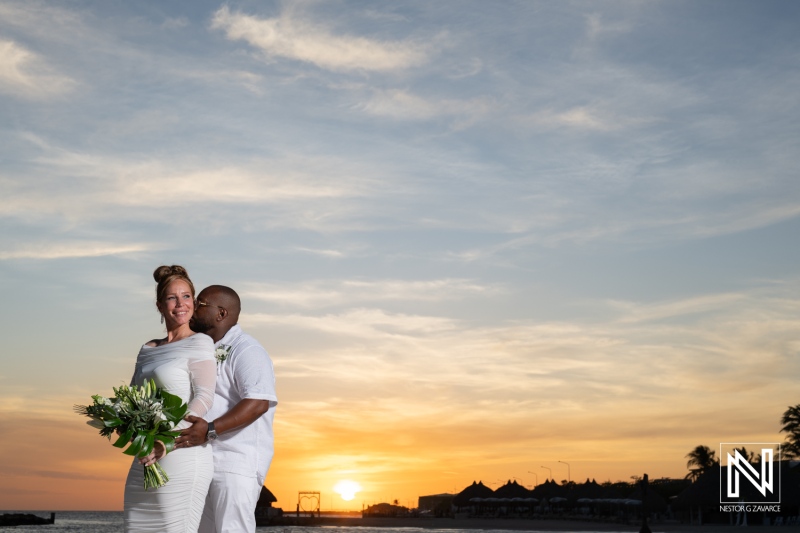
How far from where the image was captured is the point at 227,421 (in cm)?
466

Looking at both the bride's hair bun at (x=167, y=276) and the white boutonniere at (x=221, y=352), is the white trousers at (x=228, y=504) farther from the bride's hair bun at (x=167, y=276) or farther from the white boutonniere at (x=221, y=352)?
the bride's hair bun at (x=167, y=276)

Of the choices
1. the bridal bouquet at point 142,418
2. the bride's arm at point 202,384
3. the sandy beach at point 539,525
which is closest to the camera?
the bridal bouquet at point 142,418

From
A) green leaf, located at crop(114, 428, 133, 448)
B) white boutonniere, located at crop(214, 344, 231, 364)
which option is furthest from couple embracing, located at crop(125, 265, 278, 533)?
green leaf, located at crop(114, 428, 133, 448)

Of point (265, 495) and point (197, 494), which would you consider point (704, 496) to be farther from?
point (197, 494)

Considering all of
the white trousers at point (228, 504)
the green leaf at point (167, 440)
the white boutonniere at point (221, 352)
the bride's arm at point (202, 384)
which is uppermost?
the white boutonniere at point (221, 352)

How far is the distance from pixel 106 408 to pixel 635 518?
9950 cm

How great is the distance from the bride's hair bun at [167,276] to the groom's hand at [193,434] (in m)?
0.61

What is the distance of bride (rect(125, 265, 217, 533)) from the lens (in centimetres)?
437

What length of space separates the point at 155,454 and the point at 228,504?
2.28 ft

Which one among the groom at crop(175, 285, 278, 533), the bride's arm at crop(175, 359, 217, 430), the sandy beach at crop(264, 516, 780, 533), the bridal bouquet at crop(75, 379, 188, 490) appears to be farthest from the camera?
the sandy beach at crop(264, 516, 780, 533)

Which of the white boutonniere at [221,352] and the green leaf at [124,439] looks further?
the white boutonniere at [221,352]

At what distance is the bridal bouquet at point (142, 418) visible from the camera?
4184mm

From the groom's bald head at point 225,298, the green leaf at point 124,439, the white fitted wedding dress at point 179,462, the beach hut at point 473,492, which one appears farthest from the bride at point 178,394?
the beach hut at point 473,492

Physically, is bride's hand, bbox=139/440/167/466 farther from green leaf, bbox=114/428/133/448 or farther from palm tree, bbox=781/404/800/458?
palm tree, bbox=781/404/800/458
